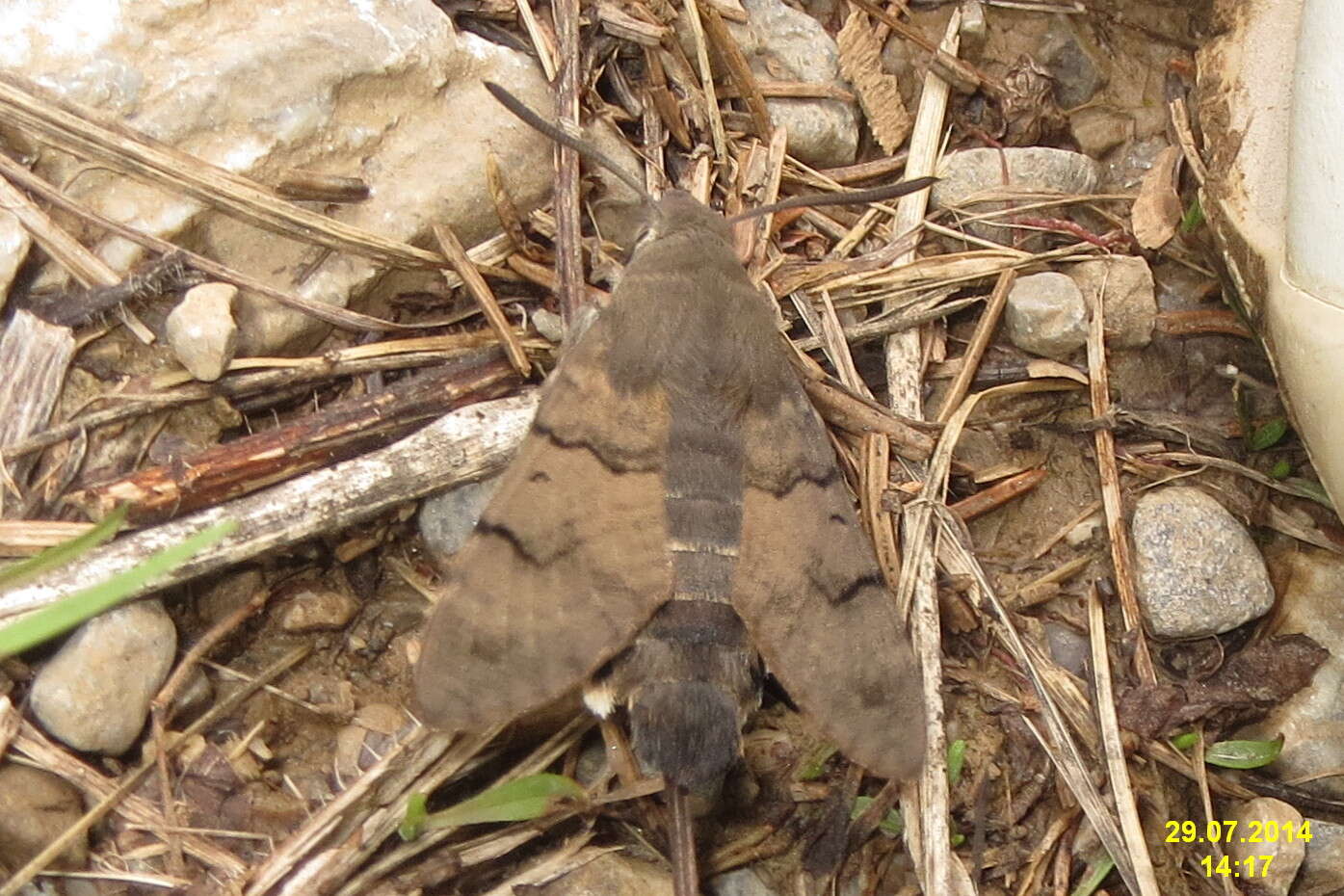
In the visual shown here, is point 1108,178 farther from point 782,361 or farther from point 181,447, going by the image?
point 181,447

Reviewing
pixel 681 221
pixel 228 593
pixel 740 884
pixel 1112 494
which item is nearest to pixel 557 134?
pixel 681 221

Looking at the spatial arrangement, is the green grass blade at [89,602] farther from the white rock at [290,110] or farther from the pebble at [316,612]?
the white rock at [290,110]

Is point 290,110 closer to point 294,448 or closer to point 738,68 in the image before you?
point 294,448

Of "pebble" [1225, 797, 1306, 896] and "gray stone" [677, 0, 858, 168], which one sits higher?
"gray stone" [677, 0, 858, 168]

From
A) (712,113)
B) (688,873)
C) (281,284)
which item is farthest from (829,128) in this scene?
(688,873)

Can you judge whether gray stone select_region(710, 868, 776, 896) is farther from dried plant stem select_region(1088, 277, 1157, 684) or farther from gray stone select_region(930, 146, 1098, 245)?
gray stone select_region(930, 146, 1098, 245)
